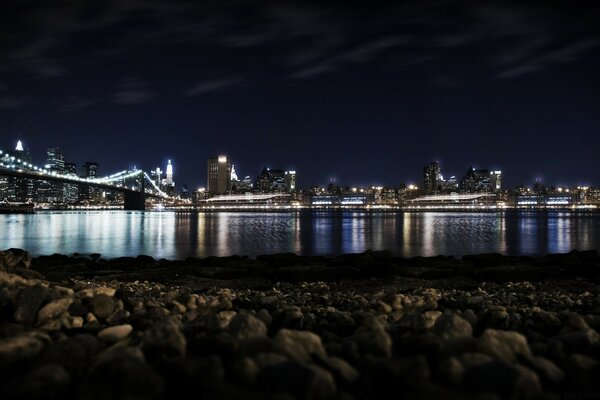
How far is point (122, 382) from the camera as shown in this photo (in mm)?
2789

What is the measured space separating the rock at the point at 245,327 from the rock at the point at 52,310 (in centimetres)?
216

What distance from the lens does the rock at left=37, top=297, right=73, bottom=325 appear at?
16.1 feet

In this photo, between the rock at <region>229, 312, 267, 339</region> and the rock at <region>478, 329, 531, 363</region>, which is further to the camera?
the rock at <region>229, 312, 267, 339</region>

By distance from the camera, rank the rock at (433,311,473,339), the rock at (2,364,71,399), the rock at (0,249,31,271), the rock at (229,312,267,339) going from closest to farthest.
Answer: the rock at (2,364,71,399)
the rock at (229,312,267,339)
the rock at (433,311,473,339)
the rock at (0,249,31,271)

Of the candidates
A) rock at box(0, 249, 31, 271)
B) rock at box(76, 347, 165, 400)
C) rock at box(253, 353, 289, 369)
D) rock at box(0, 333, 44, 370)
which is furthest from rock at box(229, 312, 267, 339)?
rock at box(0, 249, 31, 271)

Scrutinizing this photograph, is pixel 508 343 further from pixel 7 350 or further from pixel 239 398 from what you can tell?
pixel 7 350

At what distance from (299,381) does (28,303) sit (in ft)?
11.4

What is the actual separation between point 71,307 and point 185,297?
1.62 meters

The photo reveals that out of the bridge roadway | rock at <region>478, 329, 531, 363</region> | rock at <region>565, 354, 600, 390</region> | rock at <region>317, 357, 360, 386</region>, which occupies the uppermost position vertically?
the bridge roadway

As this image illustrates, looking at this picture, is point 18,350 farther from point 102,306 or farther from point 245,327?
point 102,306

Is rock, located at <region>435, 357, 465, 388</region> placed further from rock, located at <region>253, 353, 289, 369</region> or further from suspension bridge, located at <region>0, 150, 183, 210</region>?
suspension bridge, located at <region>0, 150, 183, 210</region>

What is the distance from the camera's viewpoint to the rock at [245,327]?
147 inches

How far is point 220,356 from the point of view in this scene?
3.29m

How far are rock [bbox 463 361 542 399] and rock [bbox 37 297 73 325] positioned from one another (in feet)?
13.0
